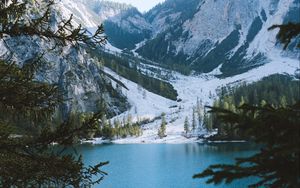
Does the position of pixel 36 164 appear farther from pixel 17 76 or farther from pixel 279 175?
pixel 279 175

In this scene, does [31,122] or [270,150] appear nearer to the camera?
Answer: [270,150]

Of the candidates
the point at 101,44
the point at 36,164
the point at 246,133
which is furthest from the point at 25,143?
the point at 246,133

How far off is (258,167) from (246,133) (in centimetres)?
45

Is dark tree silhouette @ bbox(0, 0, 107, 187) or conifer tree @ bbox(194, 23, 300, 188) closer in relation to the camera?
conifer tree @ bbox(194, 23, 300, 188)

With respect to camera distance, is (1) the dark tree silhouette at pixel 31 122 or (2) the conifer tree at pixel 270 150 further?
(1) the dark tree silhouette at pixel 31 122

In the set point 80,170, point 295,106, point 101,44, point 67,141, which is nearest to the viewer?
point 295,106

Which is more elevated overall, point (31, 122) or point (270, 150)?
point (31, 122)

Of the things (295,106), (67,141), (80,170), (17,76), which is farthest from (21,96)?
(295,106)

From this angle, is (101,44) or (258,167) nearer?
(258,167)

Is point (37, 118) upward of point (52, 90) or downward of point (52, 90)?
downward

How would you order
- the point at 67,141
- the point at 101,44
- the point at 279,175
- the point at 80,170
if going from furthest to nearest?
1. the point at 101,44
2. the point at 80,170
3. the point at 67,141
4. the point at 279,175

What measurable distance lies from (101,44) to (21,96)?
2.84m

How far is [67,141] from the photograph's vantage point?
1032cm

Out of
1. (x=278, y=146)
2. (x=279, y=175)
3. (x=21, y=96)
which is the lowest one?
(x=279, y=175)
